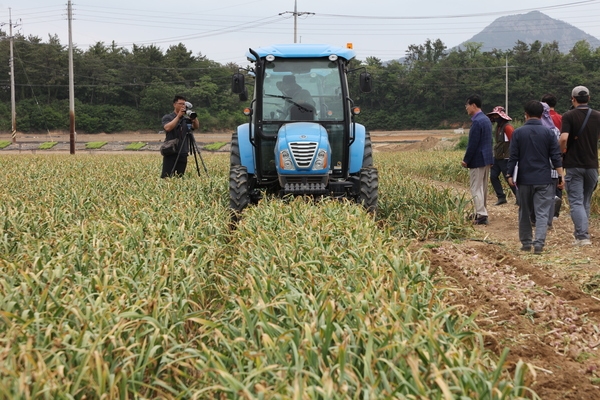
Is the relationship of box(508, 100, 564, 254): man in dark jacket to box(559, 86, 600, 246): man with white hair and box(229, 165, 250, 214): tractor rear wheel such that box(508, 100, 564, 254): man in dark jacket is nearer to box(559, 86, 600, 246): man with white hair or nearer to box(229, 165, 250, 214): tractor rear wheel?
box(559, 86, 600, 246): man with white hair

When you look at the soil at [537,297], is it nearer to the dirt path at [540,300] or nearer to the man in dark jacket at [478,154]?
the dirt path at [540,300]

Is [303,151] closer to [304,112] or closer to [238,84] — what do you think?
[304,112]

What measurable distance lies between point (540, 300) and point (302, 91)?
14.3 ft

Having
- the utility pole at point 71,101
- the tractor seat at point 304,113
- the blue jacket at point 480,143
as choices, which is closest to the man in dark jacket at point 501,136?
the blue jacket at point 480,143

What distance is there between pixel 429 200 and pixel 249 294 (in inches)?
241

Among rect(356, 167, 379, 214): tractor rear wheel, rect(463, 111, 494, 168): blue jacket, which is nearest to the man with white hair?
rect(463, 111, 494, 168): blue jacket

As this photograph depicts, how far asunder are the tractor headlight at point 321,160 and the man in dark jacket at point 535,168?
2.14 meters

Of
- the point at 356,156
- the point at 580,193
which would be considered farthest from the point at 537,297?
the point at 356,156

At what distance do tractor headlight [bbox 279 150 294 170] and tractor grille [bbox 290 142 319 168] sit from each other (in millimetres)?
82

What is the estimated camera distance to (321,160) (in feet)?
27.8

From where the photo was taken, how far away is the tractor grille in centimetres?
835

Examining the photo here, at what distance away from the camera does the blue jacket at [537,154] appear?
7.84m

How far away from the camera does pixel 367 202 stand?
29.2 ft

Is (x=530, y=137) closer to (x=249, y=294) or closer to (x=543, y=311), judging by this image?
(x=543, y=311)
